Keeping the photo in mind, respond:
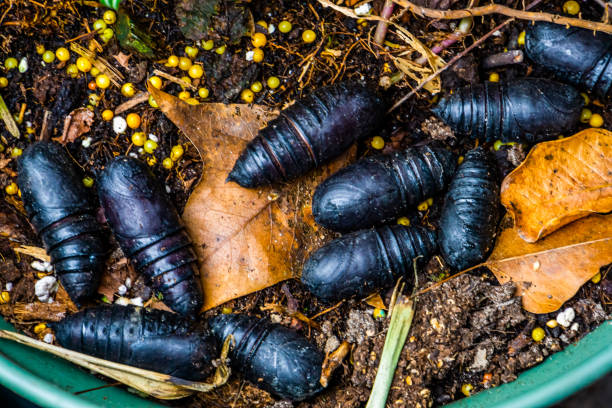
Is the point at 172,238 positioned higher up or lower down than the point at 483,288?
higher up

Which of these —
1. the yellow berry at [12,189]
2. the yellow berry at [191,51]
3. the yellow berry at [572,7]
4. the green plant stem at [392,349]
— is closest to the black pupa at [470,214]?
the green plant stem at [392,349]

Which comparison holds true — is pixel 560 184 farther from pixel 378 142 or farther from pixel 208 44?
pixel 208 44

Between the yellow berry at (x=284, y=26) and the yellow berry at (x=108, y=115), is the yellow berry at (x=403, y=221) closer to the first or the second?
the yellow berry at (x=284, y=26)

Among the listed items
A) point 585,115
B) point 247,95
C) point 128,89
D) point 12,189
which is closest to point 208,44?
point 247,95

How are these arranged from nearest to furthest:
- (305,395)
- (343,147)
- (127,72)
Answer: (305,395), (343,147), (127,72)

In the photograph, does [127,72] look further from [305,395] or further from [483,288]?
[483,288]

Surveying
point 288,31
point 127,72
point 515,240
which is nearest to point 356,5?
point 288,31

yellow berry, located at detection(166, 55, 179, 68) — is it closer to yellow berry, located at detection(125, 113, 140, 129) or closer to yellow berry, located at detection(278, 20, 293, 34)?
yellow berry, located at detection(125, 113, 140, 129)
